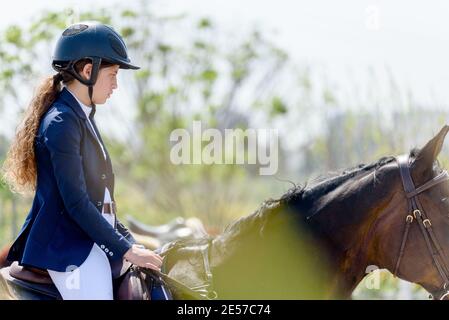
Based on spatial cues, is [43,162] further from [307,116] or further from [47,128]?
[307,116]

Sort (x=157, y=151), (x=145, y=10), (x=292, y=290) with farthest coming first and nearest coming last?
(x=157, y=151), (x=145, y=10), (x=292, y=290)

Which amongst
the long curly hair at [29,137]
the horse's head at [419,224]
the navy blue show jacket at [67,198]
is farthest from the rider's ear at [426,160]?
the long curly hair at [29,137]

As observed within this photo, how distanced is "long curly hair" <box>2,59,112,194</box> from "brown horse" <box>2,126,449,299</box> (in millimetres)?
944

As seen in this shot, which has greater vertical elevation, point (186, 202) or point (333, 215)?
point (333, 215)

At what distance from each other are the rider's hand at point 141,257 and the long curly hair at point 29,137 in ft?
1.88

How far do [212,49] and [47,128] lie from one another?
1369 centimetres

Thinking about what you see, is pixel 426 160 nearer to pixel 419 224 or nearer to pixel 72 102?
pixel 419 224

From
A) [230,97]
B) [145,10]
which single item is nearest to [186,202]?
[230,97]

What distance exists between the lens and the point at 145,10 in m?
16.0

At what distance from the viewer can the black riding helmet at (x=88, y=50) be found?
397 centimetres

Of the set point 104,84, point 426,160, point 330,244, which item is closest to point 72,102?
point 104,84

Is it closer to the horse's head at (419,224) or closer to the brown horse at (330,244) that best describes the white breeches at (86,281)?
the brown horse at (330,244)

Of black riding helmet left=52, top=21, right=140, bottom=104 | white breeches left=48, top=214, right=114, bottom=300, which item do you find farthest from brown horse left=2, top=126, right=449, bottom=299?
black riding helmet left=52, top=21, right=140, bottom=104

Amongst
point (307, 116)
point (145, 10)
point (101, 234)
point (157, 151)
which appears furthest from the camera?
point (157, 151)
